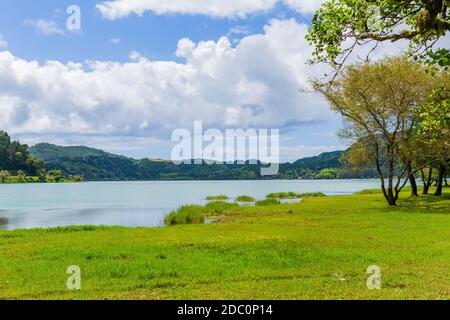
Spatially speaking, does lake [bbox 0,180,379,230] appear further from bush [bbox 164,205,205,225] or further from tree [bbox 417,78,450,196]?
tree [bbox 417,78,450,196]

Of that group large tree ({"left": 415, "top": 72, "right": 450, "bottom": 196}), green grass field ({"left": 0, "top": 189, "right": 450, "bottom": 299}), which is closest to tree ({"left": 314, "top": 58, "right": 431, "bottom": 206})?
large tree ({"left": 415, "top": 72, "right": 450, "bottom": 196})

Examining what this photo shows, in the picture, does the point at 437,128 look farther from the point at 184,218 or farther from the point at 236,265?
the point at 184,218

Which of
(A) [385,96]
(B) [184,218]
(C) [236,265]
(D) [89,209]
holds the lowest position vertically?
(D) [89,209]

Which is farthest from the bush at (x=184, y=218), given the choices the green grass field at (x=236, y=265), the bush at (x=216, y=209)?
the green grass field at (x=236, y=265)

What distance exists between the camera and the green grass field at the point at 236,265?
540 inches

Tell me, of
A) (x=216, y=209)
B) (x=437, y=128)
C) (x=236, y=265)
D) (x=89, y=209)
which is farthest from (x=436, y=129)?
(x=89, y=209)

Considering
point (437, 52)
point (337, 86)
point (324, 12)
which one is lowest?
point (437, 52)

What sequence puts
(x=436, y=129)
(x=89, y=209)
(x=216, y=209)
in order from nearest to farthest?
1. (x=436, y=129)
2. (x=216, y=209)
3. (x=89, y=209)

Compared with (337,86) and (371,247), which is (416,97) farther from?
(371,247)

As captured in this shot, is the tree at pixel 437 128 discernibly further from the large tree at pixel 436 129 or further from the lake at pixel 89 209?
the lake at pixel 89 209

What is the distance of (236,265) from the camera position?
18.0 meters

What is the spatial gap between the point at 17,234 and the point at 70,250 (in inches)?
504

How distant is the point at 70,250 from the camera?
22453 mm
